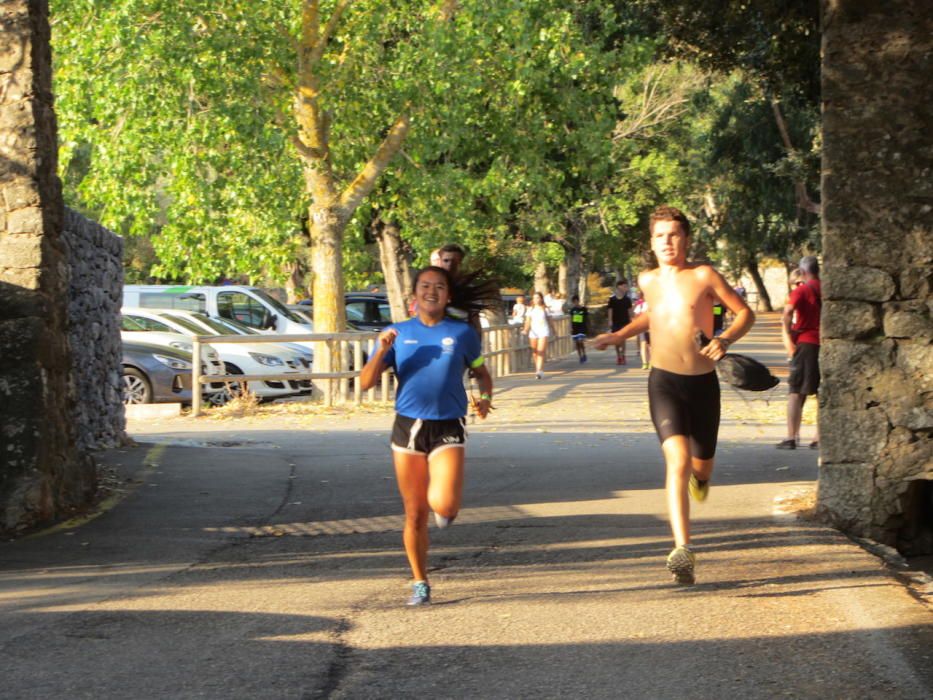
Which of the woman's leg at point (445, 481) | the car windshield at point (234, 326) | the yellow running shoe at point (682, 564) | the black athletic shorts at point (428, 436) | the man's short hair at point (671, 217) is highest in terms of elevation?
the man's short hair at point (671, 217)

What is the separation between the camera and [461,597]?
7.48 meters

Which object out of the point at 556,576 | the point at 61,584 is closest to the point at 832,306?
the point at 556,576

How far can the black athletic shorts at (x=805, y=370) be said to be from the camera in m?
14.5

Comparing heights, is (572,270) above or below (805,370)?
above

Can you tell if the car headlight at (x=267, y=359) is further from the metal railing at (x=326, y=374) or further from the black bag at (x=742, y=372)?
the black bag at (x=742, y=372)

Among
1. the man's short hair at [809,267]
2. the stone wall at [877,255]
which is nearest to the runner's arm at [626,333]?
the stone wall at [877,255]

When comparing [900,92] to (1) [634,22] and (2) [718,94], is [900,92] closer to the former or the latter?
(1) [634,22]

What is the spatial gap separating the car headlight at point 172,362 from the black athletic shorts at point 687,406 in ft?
48.0

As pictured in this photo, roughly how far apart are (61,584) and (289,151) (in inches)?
708

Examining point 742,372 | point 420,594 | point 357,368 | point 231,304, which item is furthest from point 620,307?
point 420,594

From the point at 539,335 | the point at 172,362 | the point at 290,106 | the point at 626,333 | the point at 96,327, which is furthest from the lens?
the point at 539,335

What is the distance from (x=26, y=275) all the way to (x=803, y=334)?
750 cm

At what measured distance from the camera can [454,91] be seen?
2455cm

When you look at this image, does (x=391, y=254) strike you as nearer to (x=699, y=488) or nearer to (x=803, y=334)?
(x=803, y=334)
